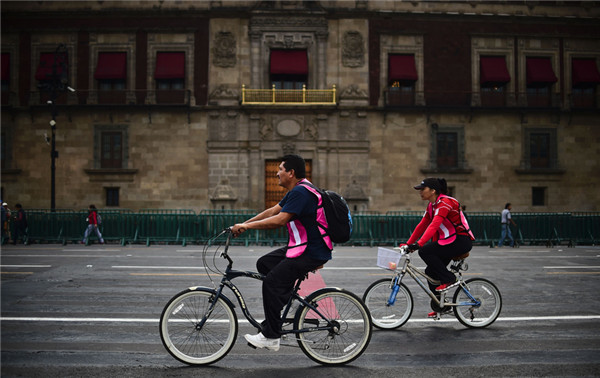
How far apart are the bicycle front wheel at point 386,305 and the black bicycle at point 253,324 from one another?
4.56 ft

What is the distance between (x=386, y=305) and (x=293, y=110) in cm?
2119

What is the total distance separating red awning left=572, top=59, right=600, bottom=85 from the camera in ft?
92.6

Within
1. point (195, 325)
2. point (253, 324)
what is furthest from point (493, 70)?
point (195, 325)

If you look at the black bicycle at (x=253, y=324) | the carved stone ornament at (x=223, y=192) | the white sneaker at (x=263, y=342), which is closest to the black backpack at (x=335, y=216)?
the black bicycle at (x=253, y=324)

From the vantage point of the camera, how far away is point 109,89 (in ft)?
91.4

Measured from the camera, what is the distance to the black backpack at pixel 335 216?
474cm

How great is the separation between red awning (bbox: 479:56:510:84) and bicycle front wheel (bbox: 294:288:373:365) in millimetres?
25912

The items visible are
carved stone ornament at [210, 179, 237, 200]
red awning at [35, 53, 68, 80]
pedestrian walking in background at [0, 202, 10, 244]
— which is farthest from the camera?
red awning at [35, 53, 68, 80]

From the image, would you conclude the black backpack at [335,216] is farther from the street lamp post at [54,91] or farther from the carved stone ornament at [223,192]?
the carved stone ornament at [223,192]

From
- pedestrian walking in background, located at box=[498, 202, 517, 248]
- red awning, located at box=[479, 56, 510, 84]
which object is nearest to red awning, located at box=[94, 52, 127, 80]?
red awning, located at box=[479, 56, 510, 84]

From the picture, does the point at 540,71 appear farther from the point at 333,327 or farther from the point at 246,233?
the point at 333,327

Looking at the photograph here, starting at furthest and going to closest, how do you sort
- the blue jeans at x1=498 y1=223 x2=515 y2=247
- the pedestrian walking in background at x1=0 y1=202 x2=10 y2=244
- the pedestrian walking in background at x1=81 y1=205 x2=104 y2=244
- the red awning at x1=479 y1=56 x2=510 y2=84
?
the red awning at x1=479 y1=56 x2=510 y2=84
the blue jeans at x1=498 y1=223 x2=515 y2=247
the pedestrian walking in background at x1=0 y1=202 x2=10 y2=244
the pedestrian walking in background at x1=81 y1=205 x2=104 y2=244

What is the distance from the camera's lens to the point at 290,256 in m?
4.76

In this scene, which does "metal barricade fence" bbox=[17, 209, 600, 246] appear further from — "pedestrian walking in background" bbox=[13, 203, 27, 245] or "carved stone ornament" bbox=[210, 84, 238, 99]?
"carved stone ornament" bbox=[210, 84, 238, 99]
